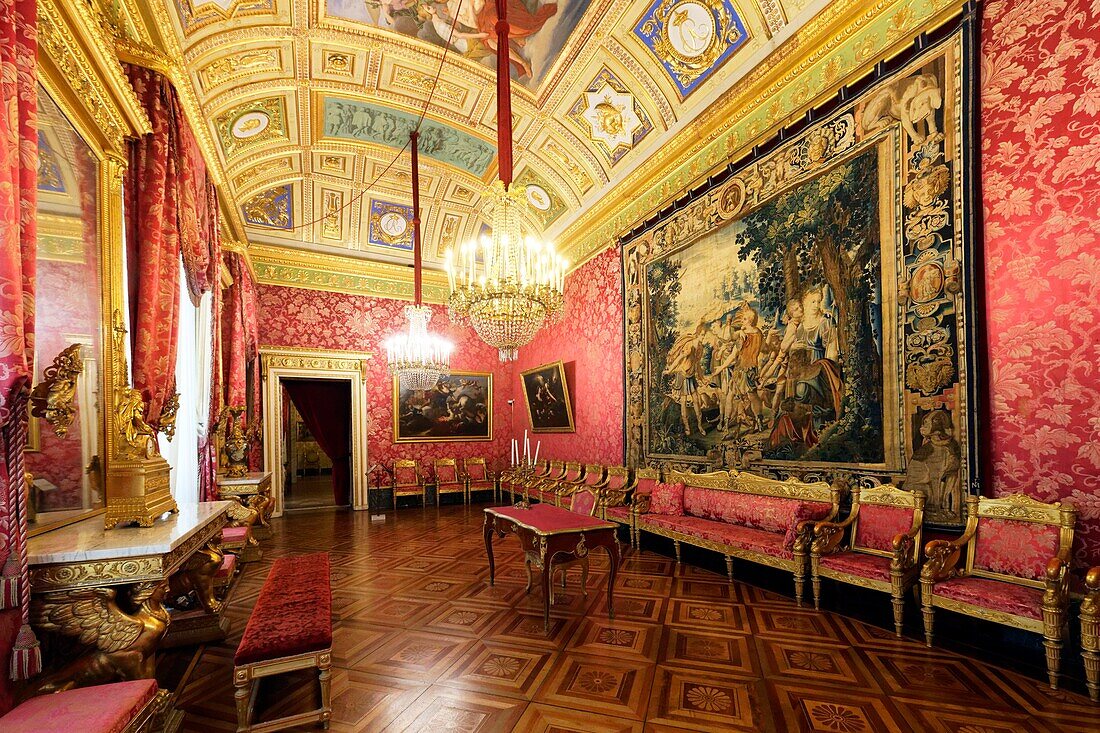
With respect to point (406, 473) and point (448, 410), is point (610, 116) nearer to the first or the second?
point (448, 410)

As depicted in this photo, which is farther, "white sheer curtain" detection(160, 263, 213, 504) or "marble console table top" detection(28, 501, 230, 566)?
"white sheer curtain" detection(160, 263, 213, 504)

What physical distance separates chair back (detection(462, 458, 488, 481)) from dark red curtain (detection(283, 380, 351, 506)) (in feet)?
9.55

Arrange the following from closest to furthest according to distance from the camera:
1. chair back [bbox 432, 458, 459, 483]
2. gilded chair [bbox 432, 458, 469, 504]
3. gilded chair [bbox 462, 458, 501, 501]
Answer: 1. gilded chair [bbox 432, 458, 469, 504]
2. chair back [bbox 432, 458, 459, 483]
3. gilded chair [bbox 462, 458, 501, 501]

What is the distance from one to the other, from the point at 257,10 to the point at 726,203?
222 inches

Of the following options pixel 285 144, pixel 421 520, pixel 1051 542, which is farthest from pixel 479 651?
pixel 285 144

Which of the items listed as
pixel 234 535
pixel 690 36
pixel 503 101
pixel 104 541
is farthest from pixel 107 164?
pixel 690 36

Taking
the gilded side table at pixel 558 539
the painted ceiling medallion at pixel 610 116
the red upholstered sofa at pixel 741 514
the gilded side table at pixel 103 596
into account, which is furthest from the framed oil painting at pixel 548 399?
the gilded side table at pixel 103 596

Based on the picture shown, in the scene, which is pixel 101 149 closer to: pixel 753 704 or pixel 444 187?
pixel 753 704

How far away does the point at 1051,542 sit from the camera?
320cm

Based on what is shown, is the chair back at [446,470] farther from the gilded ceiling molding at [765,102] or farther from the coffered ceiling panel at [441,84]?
the gilded ceiling molding at [765,102]

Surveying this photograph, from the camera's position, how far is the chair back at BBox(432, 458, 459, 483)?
37.0ft

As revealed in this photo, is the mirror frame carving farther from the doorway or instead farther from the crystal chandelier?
the doorway

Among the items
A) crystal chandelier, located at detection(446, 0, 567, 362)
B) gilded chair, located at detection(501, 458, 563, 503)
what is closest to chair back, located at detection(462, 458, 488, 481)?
gilded chair, located at detection(501, 458, 563, 503)

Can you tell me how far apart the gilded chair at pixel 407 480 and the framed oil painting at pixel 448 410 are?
61 cm
